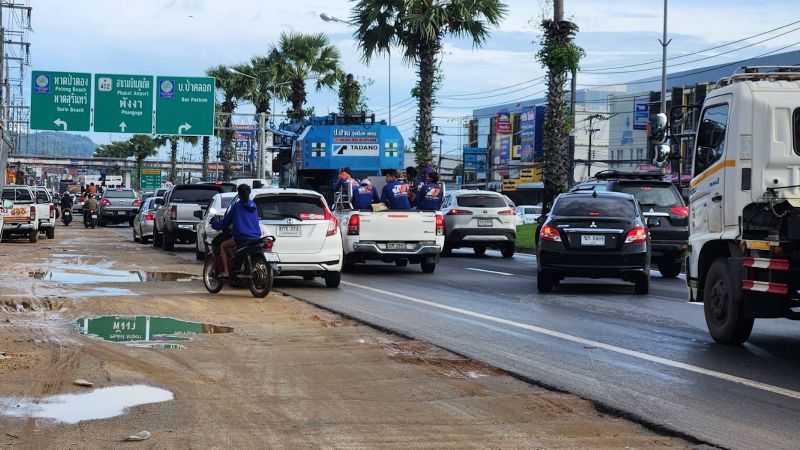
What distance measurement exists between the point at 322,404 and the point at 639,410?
2284mm

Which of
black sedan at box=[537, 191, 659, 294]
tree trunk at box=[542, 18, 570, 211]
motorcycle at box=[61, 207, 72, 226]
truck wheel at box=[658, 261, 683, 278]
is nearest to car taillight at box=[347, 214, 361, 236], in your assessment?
black sedan at box=[537, 191, 659, 294]

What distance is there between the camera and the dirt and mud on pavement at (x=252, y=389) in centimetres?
702

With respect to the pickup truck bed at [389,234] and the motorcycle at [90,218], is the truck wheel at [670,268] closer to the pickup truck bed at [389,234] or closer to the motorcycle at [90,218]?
the pickup truck bed at [389,234]

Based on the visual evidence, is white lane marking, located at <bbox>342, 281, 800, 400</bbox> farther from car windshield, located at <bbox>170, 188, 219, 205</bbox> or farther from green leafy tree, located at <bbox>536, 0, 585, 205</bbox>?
green leafy tree, located at <bbox>536, 0, 585, 205</bbox>

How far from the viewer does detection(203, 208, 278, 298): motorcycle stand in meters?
16.5

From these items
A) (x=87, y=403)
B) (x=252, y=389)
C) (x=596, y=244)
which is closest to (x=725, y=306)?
(x=252, y=389)

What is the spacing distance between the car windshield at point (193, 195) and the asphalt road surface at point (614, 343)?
36.6 feet

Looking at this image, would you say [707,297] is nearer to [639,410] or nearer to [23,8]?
[639,410]

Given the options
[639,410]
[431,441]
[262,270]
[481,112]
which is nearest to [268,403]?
[431,441]

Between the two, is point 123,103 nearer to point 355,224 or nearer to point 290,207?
point 355,224

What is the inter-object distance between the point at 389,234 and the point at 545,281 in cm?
429

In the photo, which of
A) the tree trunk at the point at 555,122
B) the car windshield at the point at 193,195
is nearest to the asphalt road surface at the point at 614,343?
the car windshield at the point at 193,195

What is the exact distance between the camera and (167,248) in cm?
3108

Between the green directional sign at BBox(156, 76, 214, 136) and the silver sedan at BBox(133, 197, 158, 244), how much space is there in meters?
12.7
